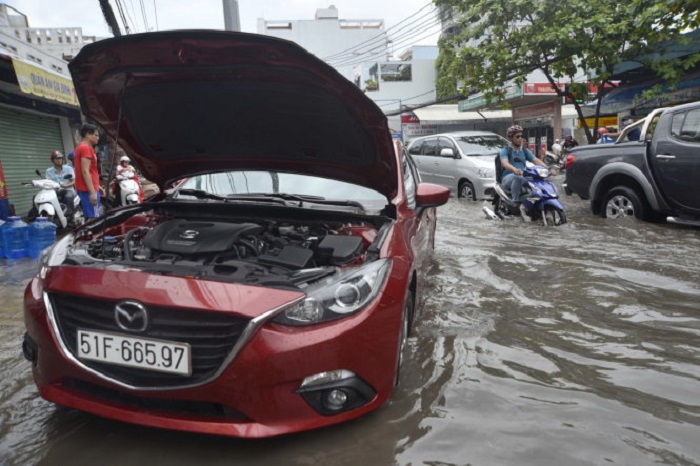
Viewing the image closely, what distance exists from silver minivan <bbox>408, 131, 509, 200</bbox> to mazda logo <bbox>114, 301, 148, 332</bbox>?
9.41 meters

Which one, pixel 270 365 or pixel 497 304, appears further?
pixel 497 304

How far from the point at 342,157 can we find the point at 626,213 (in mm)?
5875

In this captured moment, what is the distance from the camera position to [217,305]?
2.03 metres

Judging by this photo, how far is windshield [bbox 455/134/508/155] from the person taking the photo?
12227 millimetres

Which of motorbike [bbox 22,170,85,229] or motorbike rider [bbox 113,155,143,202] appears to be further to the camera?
motorbike rider [bbox 113,155,143,202]

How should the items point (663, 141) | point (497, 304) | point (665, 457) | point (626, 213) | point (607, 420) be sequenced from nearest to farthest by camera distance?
point (665, 457), point (607, 420), point (497, 304), point (663, 141), point (626, 213)

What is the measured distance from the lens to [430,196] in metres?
3.52

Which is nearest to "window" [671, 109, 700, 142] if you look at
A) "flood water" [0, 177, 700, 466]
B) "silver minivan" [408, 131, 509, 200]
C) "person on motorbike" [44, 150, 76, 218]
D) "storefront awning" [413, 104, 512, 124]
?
"flood water" [0, 177, 700, 466]

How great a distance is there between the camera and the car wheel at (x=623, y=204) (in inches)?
289

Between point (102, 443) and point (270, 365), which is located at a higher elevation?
point (270, 365)

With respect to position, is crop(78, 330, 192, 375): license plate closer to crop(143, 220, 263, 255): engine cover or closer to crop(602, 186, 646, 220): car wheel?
crop(143, 220, 263, 255): engine cover

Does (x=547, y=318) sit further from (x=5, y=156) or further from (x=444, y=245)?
(x=5, y=156)

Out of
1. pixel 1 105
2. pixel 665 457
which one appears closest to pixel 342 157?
pixel 665 457

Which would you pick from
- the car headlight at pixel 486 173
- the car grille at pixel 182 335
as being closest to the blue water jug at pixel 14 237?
the car grille at pixel 182 335
